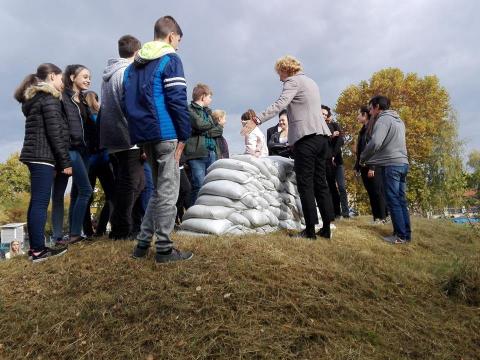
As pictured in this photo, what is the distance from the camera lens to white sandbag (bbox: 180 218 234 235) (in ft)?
14.3

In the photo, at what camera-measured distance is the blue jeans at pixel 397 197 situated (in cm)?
534

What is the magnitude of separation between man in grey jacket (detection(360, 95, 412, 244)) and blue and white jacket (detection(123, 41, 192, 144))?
318 cm

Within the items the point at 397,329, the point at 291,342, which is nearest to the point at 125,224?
the point at 291,342

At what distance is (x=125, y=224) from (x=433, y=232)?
535 centimetres

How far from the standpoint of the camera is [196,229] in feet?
14.8

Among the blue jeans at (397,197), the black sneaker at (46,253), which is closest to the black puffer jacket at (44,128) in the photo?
the black sneaker at (46,253)

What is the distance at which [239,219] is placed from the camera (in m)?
4.59

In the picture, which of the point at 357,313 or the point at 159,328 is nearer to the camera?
the point at 159,328

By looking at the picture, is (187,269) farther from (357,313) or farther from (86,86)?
(86,86)

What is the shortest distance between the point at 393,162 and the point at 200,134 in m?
2.66

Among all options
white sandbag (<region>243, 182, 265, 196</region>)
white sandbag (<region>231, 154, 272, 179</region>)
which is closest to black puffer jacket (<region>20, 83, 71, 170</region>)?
white sandbag (<region>243, 182, 265, 196</region>)

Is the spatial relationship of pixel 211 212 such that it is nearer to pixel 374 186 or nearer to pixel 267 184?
pixel 267 184

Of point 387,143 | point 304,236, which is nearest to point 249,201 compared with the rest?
point 304,236

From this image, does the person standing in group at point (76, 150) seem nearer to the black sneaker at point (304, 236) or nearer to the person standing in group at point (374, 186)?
the black sneaker at point (304, 236)
